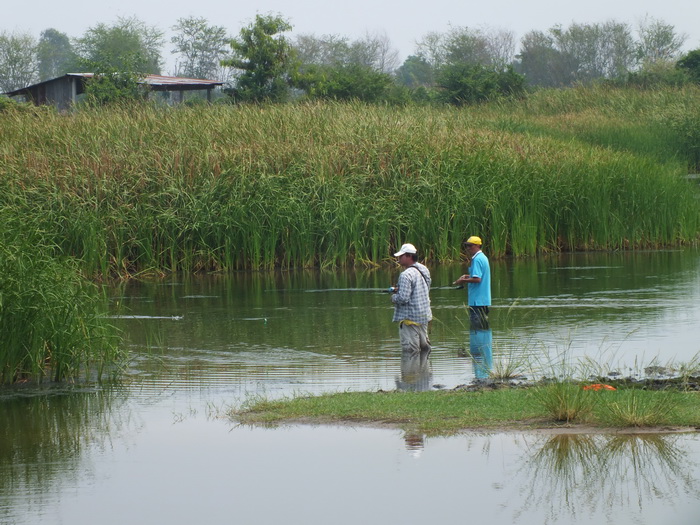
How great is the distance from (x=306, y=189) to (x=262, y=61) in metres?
24.2

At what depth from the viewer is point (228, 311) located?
17.8 meters

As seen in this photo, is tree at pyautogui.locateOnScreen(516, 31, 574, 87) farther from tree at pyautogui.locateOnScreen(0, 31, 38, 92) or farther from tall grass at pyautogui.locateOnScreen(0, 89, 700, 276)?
tall grass at pyautogui.locateOnScreen(0, 89, 700, 276)

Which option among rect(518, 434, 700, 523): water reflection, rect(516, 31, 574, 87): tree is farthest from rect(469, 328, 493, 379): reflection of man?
rect(516, 31, 574, 87): tree

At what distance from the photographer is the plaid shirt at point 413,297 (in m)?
12.5

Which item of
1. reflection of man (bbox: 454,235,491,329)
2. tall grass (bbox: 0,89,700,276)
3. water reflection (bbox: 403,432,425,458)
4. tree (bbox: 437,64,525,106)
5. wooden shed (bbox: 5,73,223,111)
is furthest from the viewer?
tree (bbox: 437,64,525,106)

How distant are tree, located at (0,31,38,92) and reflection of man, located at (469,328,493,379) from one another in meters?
95.1

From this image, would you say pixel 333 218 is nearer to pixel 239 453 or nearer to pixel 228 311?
pixel 228 311

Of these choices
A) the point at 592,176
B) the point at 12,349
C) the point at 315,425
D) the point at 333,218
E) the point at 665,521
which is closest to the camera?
the point at 665,521

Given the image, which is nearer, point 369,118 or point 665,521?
point 665,521

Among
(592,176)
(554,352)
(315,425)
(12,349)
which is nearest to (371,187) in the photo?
(592,176)

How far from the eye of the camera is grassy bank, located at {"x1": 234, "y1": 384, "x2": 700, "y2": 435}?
862 cm

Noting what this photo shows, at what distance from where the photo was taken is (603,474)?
7.42 m

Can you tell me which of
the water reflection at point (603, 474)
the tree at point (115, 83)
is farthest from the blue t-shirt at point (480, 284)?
the tree at point (115, 83)

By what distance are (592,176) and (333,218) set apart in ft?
21.8
